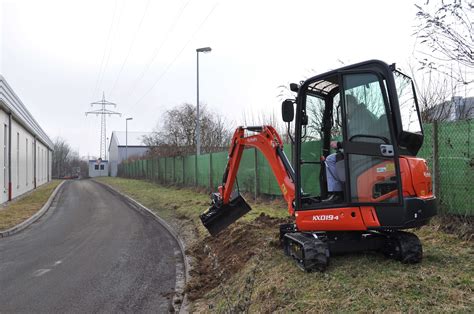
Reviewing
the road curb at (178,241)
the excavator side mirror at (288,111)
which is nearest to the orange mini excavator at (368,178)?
the excavator side mirror at (288,111)

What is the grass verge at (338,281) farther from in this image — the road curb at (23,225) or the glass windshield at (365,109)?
the road curb at (23,225)

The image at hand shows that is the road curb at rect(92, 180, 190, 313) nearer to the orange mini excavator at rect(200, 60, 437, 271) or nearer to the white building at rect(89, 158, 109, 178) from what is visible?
the orange mini excavator at rect(200, 60, 437, 271)

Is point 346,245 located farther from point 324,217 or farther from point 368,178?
point 368,178

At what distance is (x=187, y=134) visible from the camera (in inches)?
1529

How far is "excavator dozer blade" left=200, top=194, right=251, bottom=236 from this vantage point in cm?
829

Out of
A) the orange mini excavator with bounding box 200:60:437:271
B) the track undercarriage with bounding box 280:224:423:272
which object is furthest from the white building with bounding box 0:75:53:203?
the track undercarriage with bounding box 280:224:423:272

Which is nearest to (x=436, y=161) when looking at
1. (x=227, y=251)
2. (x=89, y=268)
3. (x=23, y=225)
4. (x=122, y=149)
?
(x=227, y=251)

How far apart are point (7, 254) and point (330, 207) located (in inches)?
308

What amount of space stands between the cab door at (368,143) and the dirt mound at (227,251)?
2670 mm

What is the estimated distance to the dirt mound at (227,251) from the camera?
22.9ft

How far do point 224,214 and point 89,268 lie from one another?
283cm

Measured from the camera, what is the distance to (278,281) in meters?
5.50

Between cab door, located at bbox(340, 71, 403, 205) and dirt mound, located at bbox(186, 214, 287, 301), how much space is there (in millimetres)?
2670

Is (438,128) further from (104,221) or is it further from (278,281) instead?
(104,221)
